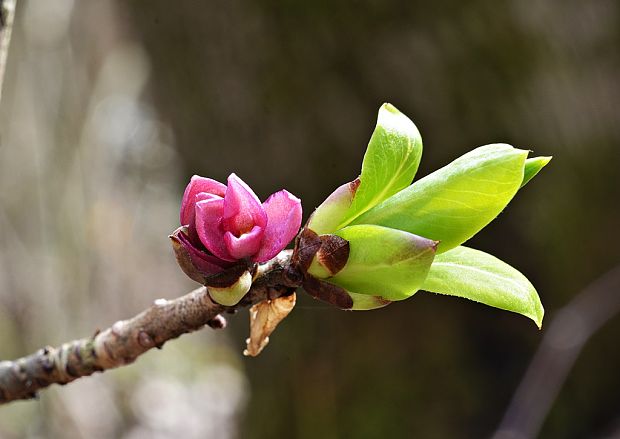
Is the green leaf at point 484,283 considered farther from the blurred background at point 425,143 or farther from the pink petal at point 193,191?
the blurred background at point 425,143

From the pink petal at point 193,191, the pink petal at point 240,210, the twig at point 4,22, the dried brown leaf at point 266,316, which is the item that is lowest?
the dried brown leaf at point 266,316

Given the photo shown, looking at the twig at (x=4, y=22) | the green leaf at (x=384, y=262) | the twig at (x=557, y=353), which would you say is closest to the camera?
the green leaf at (x=384, y=262)

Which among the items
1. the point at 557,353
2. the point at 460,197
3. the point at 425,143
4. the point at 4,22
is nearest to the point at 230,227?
the point at 460,197

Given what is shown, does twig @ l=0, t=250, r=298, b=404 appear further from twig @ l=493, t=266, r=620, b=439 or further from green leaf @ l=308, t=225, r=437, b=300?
twig @ l=493, t=266, r=620, b=439

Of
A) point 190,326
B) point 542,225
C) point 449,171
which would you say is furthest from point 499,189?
point 542,225

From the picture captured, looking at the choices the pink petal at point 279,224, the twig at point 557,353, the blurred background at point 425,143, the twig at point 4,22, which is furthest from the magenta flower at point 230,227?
the twig at point 557,353

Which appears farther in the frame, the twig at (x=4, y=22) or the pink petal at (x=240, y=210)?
the twig at (x=4, y=22)

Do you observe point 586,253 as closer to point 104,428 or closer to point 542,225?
point 542,225

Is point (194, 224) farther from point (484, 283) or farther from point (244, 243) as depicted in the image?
point (484, 283)
